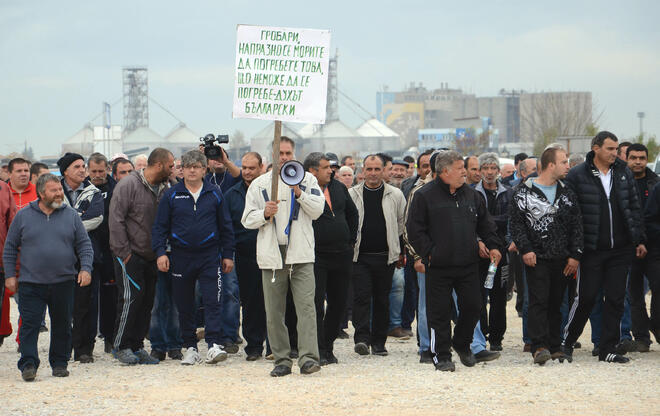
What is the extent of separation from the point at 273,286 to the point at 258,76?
202cm

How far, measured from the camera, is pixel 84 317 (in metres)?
10.3

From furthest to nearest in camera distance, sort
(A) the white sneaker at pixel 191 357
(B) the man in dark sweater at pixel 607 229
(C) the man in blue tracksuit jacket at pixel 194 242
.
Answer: (A) the white sneaker at pixel 191 357 < (C) the man in blue tracksuit jacket at pixel 194 242 < (B) the man in dark sweater at pixel 607 229

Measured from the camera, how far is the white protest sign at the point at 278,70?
9055 millimetres

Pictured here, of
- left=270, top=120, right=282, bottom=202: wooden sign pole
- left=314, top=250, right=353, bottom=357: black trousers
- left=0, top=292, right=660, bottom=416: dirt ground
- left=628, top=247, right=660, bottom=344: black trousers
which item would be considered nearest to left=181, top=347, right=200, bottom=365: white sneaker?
left=0, top=292, right=660, bottom=416: dirt ground

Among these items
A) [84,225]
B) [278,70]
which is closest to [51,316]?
[84,225]

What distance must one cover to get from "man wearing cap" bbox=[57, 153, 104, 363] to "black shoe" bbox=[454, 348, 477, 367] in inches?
155

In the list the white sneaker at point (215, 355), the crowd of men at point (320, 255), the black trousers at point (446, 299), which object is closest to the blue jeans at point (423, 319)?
the crowd of men at point (320, 255)

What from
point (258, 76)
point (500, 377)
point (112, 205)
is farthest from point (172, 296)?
point (500, 377)

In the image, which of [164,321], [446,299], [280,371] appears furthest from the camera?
[164,321]

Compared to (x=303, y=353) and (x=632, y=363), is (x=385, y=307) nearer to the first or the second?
(x=303, y=353)

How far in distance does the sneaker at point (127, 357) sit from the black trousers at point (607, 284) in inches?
181

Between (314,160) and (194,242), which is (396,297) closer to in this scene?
(314,160)

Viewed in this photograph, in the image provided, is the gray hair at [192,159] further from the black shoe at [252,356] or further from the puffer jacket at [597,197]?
the puffer jacket at [597,197]

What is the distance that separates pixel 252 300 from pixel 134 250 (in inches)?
54.2
